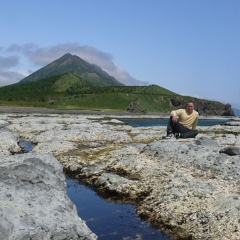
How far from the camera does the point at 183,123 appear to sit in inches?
1281

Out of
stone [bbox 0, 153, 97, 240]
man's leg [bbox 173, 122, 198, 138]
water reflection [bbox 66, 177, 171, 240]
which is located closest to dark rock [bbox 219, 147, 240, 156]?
man's leg [bbox 173, 122, 198, 138]

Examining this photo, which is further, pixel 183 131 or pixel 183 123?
pixel 183 131

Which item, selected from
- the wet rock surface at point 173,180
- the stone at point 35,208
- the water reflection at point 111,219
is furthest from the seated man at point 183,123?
the stone at point 35,208

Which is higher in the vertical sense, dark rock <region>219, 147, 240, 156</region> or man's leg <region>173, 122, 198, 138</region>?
man's leg <region>173, 122, 198, 138</region>

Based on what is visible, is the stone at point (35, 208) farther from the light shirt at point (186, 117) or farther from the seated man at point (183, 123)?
the light shirt at point (186, 117)

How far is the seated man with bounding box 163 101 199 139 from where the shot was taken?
102 ft

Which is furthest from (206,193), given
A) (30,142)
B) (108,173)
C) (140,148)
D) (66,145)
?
(30,142)

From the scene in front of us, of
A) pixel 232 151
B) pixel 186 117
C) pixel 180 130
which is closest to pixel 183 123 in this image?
pixel 180 130

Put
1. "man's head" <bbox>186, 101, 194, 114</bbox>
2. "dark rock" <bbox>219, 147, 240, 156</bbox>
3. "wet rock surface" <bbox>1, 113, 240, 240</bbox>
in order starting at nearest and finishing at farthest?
"wet rock surface" <bbox>1, 113, 240, 240</bbox> < "dark rock" <bbox>219, 147, 240, 156</bbox> < "man's head" <bbox>186, 101, 194, 114</bbox>

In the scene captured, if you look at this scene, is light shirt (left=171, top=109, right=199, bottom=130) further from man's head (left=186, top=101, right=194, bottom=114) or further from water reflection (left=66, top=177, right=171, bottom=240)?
water reflection (left=66, top=177, right=171, bottom=240)

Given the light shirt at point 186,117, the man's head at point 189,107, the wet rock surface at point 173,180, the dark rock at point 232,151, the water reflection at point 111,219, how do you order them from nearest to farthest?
the water reflection at point 111,219
the wet rock surface at point 173,180
the dark rock at point 232,151
the man's head at point 189,107
the light shirt at point 186,117

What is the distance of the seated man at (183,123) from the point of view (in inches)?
1229

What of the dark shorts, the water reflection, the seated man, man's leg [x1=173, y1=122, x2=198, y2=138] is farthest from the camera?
man's leg [x1=173, y1=122, x2=198, y2=138]

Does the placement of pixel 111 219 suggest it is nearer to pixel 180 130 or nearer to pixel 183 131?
pixel 180 130
